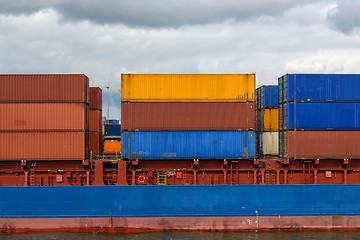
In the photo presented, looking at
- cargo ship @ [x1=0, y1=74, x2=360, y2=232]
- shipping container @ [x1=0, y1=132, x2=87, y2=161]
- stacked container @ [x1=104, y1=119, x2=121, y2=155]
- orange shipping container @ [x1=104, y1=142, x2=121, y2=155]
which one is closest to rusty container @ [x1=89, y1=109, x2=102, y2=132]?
stacked container @ [x1=104, y1=119, x2=121, y2=155]

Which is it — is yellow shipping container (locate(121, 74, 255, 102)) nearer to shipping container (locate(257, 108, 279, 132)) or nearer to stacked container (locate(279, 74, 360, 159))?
stacked container (locate(279, 74, 360, 159))

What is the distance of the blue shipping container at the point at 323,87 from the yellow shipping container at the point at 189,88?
288cm

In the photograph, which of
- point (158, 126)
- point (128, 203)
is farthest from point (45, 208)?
point (158, 126)

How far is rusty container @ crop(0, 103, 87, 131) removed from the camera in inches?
1307

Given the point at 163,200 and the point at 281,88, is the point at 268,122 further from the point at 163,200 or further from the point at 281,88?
the point at 163,200

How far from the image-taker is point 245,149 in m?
33.8

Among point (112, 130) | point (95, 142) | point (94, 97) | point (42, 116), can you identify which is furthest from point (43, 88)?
point (112, 130)

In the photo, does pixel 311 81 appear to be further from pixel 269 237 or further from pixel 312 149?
pixel 269 237

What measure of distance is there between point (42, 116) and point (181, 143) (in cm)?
960

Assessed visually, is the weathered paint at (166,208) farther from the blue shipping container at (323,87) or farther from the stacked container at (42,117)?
the blue shipping container at (323,87)

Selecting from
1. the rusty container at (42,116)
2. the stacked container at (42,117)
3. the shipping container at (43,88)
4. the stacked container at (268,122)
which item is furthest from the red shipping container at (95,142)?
the stacked container at (268,122)

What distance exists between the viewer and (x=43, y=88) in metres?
33.3

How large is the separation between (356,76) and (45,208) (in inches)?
918

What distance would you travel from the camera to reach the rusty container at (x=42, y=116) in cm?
3319
